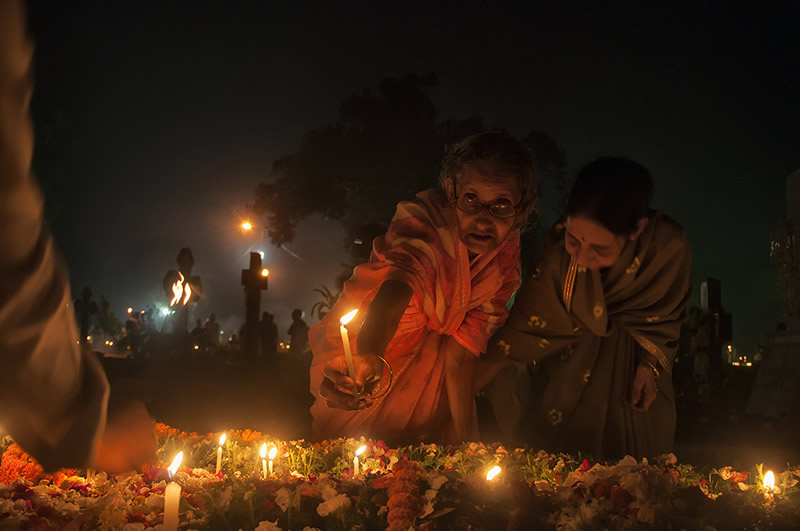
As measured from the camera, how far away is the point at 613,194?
3463 millimetres

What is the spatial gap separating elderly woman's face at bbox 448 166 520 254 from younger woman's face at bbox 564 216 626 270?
334 millimetres

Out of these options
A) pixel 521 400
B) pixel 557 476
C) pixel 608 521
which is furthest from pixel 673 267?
pixel 608 521

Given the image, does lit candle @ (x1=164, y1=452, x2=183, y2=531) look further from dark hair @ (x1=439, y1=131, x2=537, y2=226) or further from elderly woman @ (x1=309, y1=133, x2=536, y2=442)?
dark hair @ (x1=439, y1=131, x2=537, y2=226)

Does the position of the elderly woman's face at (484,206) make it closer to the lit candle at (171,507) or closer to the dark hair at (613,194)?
the dark hair at (613,194)

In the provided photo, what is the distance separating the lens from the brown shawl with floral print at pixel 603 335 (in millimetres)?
3818

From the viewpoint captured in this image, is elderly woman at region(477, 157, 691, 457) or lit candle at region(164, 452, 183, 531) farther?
elderly woman at region(477, 157, 691, 457)

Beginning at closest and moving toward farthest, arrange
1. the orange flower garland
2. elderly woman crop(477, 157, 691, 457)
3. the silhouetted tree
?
the orange flower garland
elderly woman crop(477, 157, 691, 457)
the silhouetted tree

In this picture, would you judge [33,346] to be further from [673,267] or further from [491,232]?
[673,267]

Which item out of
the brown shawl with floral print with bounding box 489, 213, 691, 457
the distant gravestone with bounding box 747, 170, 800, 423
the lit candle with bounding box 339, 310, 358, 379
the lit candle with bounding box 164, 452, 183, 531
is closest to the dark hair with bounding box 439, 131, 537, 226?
the brown shawl with floral print with bounding box 489, 213, 691, 457

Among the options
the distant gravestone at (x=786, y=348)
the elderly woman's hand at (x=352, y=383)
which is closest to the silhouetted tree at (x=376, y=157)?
the distant gravestone at (x=786, y=348)

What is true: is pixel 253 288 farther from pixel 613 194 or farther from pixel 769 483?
pixel 769 483

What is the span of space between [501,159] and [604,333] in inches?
48.3

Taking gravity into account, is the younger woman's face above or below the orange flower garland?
above

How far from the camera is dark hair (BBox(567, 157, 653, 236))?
347 centimetres
